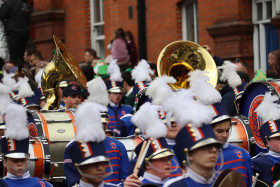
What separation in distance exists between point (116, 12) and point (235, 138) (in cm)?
964

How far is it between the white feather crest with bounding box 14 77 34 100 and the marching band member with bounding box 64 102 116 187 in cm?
547

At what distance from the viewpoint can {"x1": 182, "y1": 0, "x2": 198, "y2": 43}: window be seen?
17156 mm

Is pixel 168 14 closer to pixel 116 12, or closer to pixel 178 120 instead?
pixel 116 12

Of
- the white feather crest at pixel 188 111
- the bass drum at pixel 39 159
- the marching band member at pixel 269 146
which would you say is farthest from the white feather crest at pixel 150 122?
the bass drum at pixel 39 159

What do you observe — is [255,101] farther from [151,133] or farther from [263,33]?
[263,33]

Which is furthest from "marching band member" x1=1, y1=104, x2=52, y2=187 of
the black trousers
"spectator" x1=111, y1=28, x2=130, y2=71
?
"spectator" x1=111, y1=28, x2=130, y2=71

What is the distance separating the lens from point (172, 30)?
17.3 meters

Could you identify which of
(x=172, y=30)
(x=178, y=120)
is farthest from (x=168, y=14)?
(x=178, y=120)

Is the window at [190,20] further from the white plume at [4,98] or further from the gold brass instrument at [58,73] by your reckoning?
the white plume at [4,98]

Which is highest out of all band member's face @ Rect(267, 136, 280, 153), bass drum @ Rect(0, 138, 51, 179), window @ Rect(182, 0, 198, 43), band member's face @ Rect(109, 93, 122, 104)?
window @ Rect(182, 0, 198, 43)

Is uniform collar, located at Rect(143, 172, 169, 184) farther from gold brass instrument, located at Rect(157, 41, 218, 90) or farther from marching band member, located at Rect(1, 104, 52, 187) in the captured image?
gold brass instrument, located at Rect(157, 41, 218, 90)

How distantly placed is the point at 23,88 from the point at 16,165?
15.5ft

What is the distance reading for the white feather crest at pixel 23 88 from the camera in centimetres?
1232

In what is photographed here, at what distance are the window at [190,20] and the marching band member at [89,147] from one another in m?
10.4
